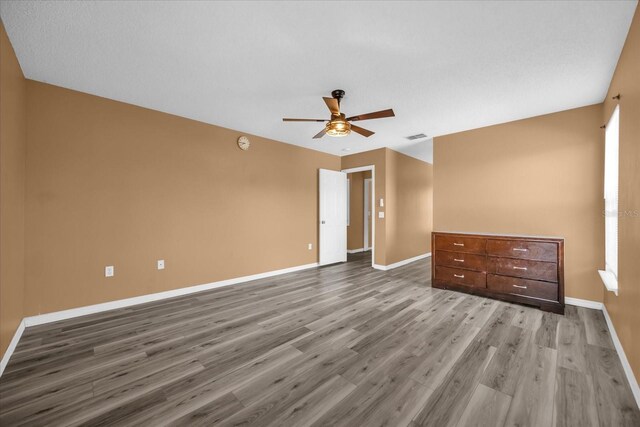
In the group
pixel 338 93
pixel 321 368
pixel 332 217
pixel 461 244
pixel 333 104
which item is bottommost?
pixel 321 368

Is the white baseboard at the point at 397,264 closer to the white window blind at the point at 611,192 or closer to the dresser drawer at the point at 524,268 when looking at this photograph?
the dresser drawer at the point at 524,268

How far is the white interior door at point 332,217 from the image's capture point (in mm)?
5680

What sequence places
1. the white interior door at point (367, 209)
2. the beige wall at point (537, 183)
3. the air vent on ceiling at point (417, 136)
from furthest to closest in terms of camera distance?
the white interior door at point (367, 209) < the air vent on ceiling at point (417, 136) < the beige wall at point (537, 183)

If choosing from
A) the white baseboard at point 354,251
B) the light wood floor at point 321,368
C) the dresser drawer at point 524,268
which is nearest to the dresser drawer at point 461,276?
the dresser drawer at point 524,268

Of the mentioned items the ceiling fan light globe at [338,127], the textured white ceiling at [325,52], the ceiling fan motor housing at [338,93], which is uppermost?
the textured white ceiling at [325,52]

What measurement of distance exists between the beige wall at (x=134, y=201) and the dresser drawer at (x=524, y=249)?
11.2 feet

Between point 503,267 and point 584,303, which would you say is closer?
point 584,303

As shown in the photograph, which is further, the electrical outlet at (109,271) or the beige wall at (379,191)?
the beige wall at (379,191)

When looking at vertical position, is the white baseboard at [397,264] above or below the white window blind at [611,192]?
below

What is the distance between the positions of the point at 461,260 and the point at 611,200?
1664 mm

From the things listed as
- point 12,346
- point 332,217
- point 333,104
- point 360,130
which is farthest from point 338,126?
point 12,346

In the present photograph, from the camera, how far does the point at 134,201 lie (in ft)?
11.0

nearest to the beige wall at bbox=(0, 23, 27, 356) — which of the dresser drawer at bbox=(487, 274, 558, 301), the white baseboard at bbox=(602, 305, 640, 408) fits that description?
the white baseboard at bbox=(602, 305, 640, 408)

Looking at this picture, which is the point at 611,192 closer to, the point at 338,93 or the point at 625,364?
the point at 625,364
